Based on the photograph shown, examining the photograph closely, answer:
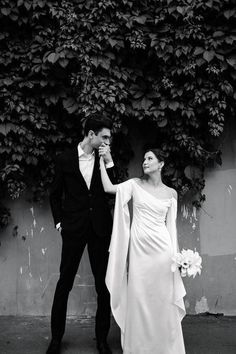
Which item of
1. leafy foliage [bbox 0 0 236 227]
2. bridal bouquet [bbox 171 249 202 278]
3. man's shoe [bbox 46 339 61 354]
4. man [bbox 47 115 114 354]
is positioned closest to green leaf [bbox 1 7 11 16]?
leafy foliage [bbox 0 0 236 227]

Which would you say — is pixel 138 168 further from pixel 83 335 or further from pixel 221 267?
pixel 83 335

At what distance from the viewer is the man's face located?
4254 millimetres

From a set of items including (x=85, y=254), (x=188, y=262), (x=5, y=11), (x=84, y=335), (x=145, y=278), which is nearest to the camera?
(x=188, y=262)

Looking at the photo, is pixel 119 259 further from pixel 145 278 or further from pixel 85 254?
pixel 85 254

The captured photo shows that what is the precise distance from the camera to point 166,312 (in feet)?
13.7

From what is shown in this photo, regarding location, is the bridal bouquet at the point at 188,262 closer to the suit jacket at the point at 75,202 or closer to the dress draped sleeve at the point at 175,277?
the dress draped sleeve at the point at 175,277

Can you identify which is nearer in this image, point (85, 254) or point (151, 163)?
point (151, 163)

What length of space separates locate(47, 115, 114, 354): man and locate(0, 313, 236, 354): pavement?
0.90ft

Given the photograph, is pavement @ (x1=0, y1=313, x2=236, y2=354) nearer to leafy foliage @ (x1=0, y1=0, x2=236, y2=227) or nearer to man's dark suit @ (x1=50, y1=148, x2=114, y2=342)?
man's dark suit @ (x1=50, y1=148, x2=114, y2=342)

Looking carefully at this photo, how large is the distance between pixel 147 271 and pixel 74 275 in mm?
667

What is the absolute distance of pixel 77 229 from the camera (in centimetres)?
423

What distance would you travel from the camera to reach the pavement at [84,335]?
4410mm

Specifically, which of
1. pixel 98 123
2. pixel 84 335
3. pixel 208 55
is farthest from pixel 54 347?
pixel 208 55

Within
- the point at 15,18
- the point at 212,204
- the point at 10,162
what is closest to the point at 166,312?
the point at 212,204
